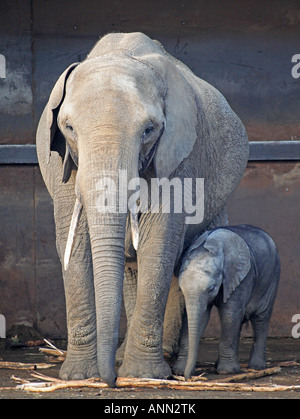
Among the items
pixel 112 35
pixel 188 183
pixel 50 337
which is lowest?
pixel 50 337

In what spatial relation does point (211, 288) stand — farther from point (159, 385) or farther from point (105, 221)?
point (105, 221)

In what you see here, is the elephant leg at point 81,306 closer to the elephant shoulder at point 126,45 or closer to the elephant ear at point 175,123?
the elephant ear at point 175,123

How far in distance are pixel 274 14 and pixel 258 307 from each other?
2798 millimetres

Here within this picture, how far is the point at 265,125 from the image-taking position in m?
8.60

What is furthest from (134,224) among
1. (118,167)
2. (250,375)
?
(250,375)

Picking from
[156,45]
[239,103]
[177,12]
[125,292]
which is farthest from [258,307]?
[177,12]

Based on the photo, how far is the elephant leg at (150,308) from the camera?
20.1 ft

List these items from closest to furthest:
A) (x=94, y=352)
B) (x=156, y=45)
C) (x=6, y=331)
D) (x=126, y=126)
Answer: (x=126, y=126)
(x=94, y=352)
(x=156, y=45)
(x=6, y=331)

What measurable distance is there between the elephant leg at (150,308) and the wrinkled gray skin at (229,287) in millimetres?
149

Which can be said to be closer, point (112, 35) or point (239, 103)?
point (112, 35)

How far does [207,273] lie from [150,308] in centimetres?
40

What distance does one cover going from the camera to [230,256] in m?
6.45

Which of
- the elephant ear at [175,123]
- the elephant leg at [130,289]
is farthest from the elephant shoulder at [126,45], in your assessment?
the elephant leg at [130,289]

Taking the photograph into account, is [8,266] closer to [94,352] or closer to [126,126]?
[94,352]
